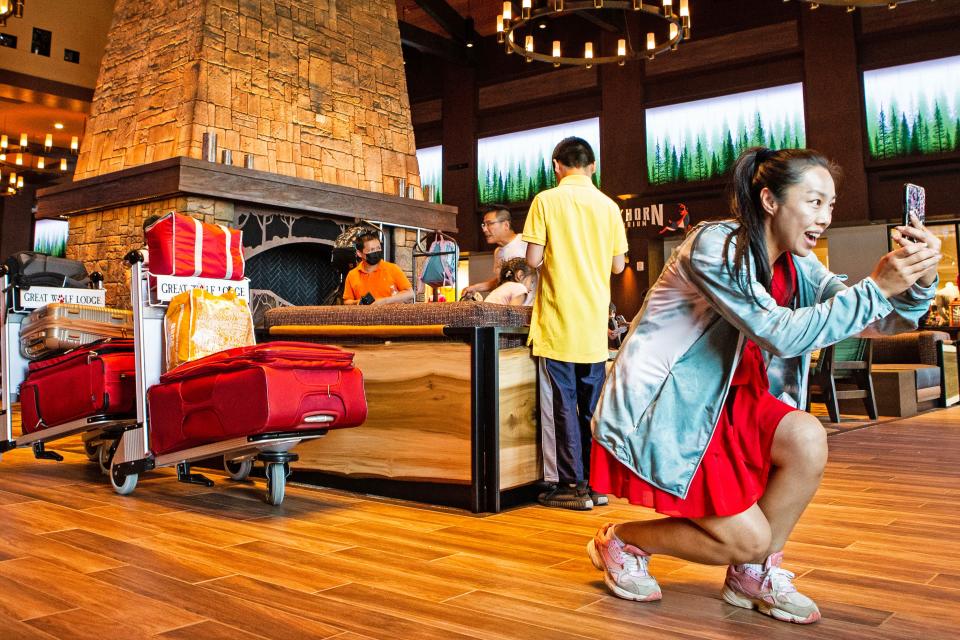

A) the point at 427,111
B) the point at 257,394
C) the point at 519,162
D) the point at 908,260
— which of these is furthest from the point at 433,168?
the point at 908,260

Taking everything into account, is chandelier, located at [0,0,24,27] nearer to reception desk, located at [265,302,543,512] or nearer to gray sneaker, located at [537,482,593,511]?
reception desk, located at [265,302,543,512]

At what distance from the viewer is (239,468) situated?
3.58 metres

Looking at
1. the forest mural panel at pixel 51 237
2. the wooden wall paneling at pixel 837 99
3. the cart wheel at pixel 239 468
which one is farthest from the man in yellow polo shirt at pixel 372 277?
the forest mural panel at pixel 51 237

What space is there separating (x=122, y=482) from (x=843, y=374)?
5.43 meters

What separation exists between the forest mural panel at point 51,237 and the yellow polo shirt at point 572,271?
14513mm

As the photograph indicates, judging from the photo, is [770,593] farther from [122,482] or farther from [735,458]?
[122,482]

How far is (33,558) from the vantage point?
2168 millimetres

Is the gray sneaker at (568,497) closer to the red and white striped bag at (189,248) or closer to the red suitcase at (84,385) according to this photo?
the red and white striped bag at (189,248)

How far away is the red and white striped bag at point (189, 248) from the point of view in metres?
3.29

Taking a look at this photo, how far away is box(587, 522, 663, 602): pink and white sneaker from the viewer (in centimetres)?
180

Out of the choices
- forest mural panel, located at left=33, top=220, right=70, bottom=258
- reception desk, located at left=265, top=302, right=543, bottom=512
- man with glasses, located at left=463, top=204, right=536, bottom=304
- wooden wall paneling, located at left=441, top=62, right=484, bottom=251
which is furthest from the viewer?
forest mural panel, located at left=33, top=220, right=70, bottom=258

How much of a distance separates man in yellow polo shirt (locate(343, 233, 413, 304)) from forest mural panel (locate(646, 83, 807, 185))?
762 centimetres

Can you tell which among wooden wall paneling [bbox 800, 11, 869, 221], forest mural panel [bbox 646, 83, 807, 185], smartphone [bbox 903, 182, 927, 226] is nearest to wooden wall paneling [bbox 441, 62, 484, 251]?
forest mural panel [bbox 646, 83, 807, 185]

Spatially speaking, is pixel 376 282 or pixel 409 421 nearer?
pixel 409 421
